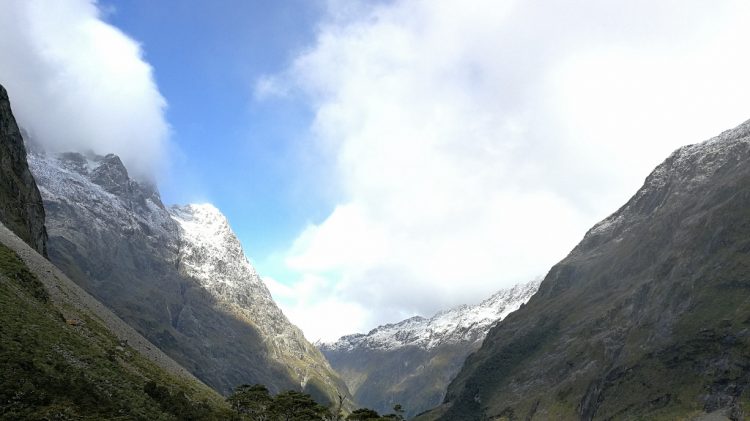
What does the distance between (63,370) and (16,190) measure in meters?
105

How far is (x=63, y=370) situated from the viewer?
52.1m

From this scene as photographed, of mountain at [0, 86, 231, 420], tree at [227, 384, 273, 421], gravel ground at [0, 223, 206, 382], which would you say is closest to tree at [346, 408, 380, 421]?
tree at [227, 384, 273, 421]

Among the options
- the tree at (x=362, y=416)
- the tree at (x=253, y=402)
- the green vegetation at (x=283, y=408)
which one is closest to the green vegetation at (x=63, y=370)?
the green vegetation at (x=283, y=408)

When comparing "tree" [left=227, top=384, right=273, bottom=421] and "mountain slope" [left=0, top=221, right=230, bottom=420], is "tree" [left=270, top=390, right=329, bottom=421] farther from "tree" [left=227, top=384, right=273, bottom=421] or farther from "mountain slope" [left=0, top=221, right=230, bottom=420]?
"mountain slope" [left=0, top=221, right=230, bottom=420]

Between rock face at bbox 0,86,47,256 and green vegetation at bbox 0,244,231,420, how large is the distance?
59.8 meters

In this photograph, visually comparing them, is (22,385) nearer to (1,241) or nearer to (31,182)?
(1,241)

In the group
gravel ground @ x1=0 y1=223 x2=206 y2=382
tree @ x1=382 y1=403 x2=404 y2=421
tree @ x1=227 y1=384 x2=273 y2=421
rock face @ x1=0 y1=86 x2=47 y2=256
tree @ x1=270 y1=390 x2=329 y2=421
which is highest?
rock face @ x1=0 y1=86 x2=47 y2=256

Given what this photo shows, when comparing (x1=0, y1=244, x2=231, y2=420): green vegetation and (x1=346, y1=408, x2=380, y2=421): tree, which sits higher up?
(x1=0, y1=244, x2=231, y2=420): green vegetation

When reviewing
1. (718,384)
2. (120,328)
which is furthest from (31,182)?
(718,384)

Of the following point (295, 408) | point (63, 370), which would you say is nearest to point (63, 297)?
point (63, 370)

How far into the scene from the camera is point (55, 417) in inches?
1747

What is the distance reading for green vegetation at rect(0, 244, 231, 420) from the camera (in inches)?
1797

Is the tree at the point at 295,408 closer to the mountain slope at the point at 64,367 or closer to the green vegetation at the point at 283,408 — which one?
the green vegetation at the point at 283,408

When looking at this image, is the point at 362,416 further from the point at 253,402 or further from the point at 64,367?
the point at 64,367
